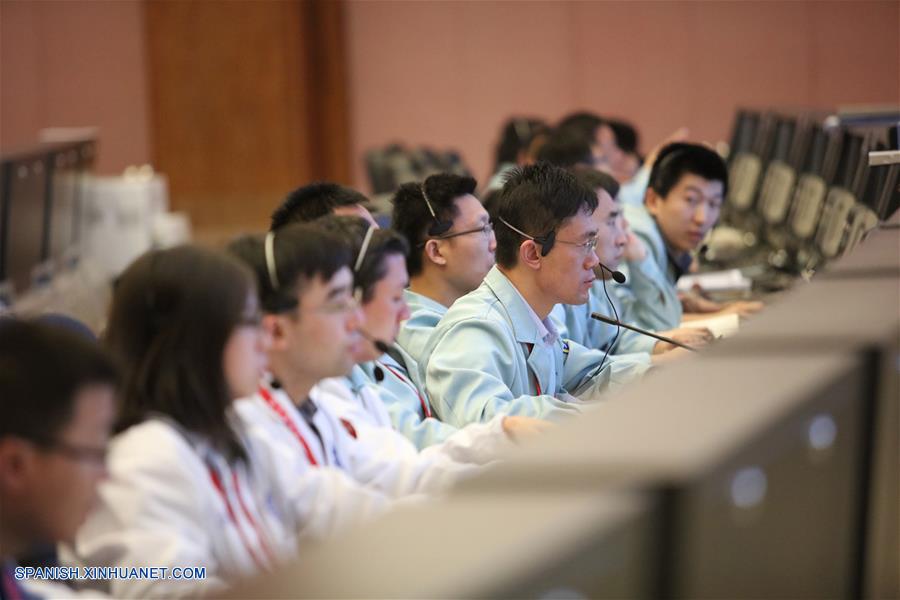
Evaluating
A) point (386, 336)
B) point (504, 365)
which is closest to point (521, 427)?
point (386, 336)

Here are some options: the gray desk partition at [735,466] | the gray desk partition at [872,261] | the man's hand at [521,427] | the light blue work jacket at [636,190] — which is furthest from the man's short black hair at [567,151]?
the gray desk partition at [735,466]

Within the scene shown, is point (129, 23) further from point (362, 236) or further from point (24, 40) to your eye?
point (362, 236)

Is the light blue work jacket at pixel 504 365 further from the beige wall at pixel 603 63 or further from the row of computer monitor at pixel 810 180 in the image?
the beige wall at pixel 603 63

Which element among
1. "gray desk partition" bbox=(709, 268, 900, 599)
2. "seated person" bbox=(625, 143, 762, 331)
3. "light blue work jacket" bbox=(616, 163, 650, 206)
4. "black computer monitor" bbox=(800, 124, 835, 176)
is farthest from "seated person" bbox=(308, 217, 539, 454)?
"black computer monitor" bbox=(800, 124, 835, 176)

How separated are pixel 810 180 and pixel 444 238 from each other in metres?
2.66

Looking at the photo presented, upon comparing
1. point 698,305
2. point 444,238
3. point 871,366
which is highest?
point 871,366

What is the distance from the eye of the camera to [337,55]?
37.7ft

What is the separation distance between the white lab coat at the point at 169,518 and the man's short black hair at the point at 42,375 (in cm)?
12

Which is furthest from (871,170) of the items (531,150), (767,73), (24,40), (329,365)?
(24,40)

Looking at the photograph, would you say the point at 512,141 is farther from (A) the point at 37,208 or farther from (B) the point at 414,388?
(B) the point at 414,388

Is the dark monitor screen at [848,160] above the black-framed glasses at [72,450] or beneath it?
beneath

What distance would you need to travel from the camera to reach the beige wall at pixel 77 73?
11508mm

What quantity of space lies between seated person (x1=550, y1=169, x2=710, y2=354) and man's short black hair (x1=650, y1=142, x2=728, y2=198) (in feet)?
1.71

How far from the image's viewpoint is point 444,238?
3.07 metres
